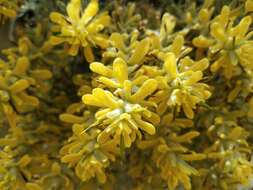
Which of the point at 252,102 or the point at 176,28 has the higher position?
the point at 176,28

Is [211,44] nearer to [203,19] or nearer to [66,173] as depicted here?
[203,19]

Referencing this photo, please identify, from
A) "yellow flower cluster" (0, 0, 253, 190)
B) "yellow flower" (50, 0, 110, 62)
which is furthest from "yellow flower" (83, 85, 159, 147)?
"yellow flower" (50, 0, 110, 62)

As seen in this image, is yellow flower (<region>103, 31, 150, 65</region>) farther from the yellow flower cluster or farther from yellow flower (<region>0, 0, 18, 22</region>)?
yellow flower (<region>0, 0, 18, 22</region>)

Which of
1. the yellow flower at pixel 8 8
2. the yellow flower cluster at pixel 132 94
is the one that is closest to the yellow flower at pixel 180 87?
the yellow flower cluster at pixel 132 94

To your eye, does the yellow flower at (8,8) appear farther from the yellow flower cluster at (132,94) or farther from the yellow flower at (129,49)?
the yellow flower at (129,49)

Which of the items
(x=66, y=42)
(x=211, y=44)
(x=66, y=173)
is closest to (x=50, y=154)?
(x=66, y=173)

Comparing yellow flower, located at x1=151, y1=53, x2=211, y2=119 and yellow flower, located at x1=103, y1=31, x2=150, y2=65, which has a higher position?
yellow flower, located at x1=103, y1=31, x2=150, y2=65
